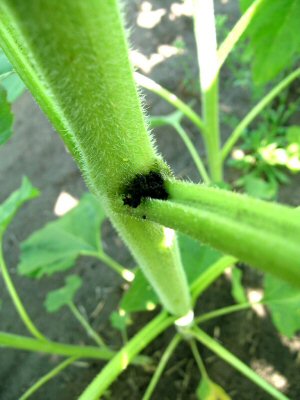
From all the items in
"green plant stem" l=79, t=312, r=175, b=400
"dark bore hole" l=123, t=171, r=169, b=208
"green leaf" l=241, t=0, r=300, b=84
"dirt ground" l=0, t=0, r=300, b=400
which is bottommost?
"dirt ground" l=0, t=0, r=300, b=400

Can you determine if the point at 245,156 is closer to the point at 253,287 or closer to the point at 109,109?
the point at 253,287

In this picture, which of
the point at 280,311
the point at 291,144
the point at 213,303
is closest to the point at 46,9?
the point at 280,311

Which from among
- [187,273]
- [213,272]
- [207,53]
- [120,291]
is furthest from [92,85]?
[120,291]

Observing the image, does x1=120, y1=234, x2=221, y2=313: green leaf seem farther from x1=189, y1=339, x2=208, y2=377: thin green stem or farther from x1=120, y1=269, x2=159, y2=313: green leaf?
x1=189, y1=339, x2=208, y2=377: thin green stem

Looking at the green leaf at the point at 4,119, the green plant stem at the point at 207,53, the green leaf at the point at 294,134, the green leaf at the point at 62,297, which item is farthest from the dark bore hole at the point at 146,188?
the green leaf at the point at 294,134

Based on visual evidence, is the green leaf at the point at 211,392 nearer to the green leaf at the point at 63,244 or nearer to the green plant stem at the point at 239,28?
the green leaf at the point at 63,244

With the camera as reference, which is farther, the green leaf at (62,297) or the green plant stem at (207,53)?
the green leaf at (62,297)

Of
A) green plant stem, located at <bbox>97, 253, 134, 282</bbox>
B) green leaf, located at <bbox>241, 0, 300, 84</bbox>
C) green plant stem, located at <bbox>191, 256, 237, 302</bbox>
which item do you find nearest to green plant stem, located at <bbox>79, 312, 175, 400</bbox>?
green plant stem, located at <bbox>191, 256, 237, 302</bbox>
